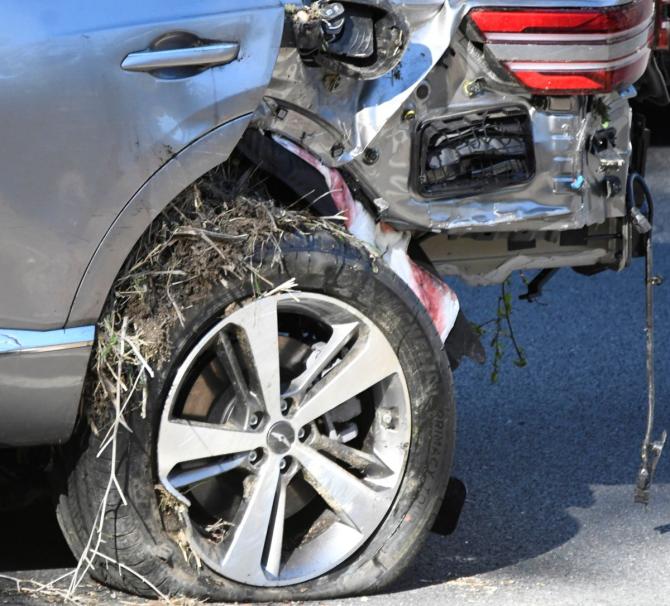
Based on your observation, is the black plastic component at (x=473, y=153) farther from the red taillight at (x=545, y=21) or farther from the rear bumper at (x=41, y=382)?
the rear bumper at (x=41, y=382)

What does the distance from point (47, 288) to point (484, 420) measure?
2.49 metres

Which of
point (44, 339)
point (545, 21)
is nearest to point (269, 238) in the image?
point (44, 339)

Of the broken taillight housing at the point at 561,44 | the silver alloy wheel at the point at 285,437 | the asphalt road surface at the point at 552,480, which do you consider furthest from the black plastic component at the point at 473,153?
the asphalt road surface at the point at 552,480

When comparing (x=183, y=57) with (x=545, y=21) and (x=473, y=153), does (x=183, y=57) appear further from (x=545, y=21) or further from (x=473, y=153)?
(x=545, y=21)

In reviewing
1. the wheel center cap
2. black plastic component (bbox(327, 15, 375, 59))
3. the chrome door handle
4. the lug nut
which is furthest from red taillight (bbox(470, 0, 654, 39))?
the wheel center cap

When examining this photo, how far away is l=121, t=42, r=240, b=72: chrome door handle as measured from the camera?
3270mm

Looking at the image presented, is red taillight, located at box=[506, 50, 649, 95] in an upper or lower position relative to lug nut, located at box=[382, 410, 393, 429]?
upper

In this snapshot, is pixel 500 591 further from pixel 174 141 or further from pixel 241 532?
pixel 174 141

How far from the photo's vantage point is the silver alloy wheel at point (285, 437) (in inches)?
142

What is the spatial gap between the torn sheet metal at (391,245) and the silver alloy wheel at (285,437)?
0.89ft

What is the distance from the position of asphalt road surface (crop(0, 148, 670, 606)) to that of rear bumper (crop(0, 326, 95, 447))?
56cm

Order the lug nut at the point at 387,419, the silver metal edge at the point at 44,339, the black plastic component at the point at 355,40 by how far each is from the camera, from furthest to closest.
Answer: the lug nut at the point at 387,419 < the black plastic component at the point at 355,40 < the silver metal edge at the point at 44,339

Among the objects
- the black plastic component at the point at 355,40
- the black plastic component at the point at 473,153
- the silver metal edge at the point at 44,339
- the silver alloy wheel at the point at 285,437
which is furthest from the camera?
the black plastic component at the point at 473,153

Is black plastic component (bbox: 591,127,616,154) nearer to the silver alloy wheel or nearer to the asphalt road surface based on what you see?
the silver alloy wheel
